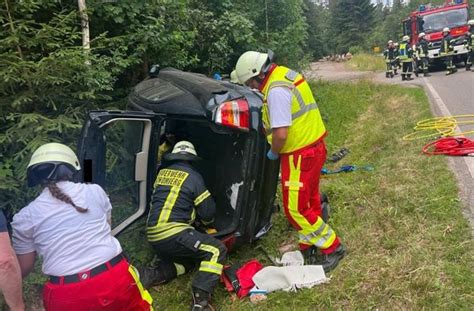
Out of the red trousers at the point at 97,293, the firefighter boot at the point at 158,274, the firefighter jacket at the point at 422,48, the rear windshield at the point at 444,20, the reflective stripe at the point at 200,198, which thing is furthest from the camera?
the rear windshield at the point at 444,20

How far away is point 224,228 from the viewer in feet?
13.6

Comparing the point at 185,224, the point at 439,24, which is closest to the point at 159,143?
the point at 185,224

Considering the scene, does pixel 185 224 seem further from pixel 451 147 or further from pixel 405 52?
pixel 405 52

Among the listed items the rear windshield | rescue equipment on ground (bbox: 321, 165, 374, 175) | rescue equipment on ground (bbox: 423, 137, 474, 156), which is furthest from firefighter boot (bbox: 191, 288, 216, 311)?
the rear windshield

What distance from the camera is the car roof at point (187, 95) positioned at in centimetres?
370

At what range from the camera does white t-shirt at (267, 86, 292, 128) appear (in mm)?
3348

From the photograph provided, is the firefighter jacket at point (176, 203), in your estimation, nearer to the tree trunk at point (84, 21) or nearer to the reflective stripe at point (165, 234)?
the reflective stripe at point (165, 234)

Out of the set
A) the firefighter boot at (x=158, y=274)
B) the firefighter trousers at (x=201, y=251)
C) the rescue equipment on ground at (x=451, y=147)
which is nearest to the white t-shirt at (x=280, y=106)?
the firefighter trousers at (x=201, y=251)

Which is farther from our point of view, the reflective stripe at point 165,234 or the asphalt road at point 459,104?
the asphalt road at point 459,104

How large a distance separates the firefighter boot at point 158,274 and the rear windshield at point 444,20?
55.2ft

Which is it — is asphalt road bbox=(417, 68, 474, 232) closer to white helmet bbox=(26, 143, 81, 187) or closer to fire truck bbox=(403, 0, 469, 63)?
fire truck bbox=(403, 0, 469, 63)

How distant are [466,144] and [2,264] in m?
5.22

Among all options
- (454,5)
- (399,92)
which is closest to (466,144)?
(399,92)

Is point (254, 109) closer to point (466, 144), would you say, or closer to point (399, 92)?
point (466, 144)
